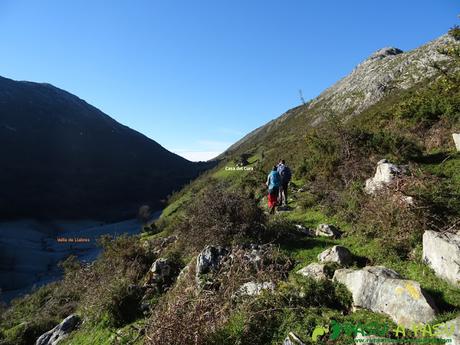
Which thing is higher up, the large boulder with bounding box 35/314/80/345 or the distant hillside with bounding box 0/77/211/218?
the distant hillside with bounding box 0/77/211/218

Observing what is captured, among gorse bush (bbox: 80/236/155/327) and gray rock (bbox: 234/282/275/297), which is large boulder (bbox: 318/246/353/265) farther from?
gorse bush (bbox: 80/236/155/327)

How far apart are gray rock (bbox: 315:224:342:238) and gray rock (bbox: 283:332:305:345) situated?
4.57 meters

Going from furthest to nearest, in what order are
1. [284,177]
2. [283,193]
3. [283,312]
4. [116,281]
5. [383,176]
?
[283,193]
[284,177]
[383,176]
[116,281]
[283,312]

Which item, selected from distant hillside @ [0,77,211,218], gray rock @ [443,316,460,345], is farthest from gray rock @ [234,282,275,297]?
distant hillside @ [0,77,211,218]

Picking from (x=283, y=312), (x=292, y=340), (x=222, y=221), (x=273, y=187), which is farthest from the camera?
(x=273, y=187)

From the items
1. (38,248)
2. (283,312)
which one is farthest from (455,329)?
(38,248)

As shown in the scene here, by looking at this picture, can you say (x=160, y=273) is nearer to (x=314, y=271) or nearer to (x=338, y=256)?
(x=314, y=271)

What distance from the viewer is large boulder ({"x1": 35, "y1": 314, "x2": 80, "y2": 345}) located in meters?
9.99

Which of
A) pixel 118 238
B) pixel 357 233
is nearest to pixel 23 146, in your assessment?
pixel 118 238

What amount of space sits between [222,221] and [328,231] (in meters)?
2.95

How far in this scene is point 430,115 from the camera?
51.7 ft

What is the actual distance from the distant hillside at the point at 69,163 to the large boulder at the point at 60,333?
81.5 meters

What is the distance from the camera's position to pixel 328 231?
Result: 31.3ft

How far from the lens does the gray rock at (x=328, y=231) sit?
9.45m
